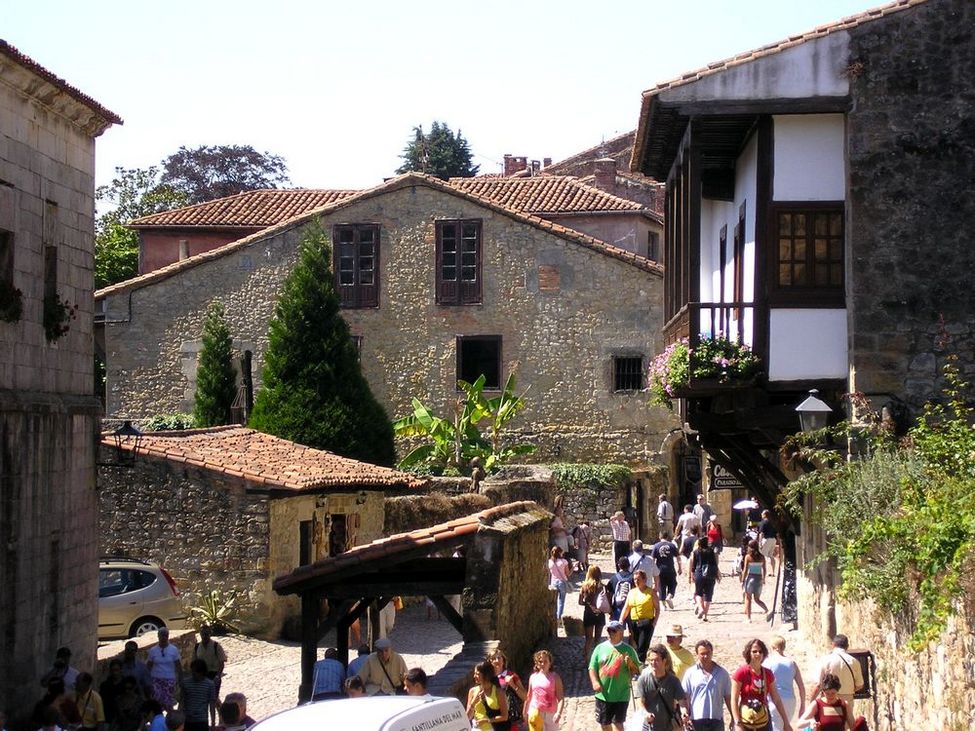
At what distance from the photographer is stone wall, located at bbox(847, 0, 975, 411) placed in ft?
54.9

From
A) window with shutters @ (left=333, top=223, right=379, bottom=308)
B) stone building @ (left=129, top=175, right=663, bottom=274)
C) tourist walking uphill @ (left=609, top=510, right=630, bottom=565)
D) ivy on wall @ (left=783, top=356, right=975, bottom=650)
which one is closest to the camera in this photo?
ivy on wall @ (left=783, top=356, right=975, bottom=650)

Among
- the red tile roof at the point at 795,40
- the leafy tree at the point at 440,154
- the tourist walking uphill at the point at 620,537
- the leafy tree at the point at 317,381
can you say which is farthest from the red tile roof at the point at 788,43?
the leafy tree at the point at 440,154

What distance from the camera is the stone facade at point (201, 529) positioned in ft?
79.8

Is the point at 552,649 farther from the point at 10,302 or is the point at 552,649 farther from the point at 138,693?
the point at 10,302

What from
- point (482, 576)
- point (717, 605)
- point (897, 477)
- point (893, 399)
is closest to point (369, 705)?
point (897, 477)

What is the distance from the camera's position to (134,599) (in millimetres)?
23141

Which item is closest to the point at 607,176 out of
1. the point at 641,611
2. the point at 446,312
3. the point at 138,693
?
the point at 446,312

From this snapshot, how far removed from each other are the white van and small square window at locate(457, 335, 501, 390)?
3099 centimetres

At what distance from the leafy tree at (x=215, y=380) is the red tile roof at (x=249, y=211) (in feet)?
23.1

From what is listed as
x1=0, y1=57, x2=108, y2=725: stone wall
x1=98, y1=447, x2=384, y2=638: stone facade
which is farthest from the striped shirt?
x1=98, y1=447, x2=384, y2=638: stone facade

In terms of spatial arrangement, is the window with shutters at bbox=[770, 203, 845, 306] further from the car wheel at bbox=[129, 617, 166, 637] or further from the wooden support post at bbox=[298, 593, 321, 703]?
the car wheel at bbox=[129, 617, 166, 637]

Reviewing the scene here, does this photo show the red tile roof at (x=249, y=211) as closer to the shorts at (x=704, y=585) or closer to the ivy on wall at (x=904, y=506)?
the shorts at (x=704, y=585)

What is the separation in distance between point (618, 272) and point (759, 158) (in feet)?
76.1

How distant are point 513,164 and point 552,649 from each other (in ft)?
141
